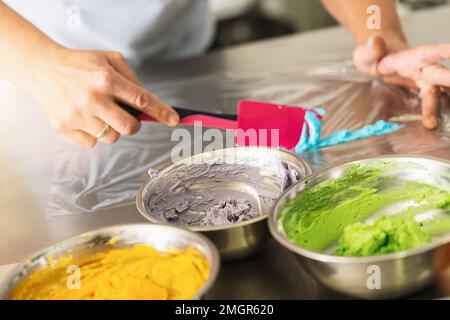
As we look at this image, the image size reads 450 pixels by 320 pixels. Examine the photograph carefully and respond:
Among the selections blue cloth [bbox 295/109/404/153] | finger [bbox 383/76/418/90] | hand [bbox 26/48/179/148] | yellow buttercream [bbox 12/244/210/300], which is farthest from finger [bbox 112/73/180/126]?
finger [bbox 383/76/418/90]

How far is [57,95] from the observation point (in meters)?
1.38

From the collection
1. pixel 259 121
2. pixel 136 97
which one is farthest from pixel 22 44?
pixel 259 121

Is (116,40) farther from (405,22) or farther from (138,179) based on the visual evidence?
(405,22)

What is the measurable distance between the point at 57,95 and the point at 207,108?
481 millimetres

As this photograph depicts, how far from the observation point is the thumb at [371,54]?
1.55 metres

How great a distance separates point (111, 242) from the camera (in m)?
0.98

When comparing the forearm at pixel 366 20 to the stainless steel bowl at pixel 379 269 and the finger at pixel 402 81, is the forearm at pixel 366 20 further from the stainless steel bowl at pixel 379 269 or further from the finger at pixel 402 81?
the stainless steel bowl at pixel 379 269

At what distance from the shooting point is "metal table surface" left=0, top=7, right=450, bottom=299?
3.22 feet

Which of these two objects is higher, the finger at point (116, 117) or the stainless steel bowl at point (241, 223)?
the finger at point (116, 117)

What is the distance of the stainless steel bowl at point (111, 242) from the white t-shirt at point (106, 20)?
1.01 m

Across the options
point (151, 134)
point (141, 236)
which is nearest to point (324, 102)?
point (151, 134)

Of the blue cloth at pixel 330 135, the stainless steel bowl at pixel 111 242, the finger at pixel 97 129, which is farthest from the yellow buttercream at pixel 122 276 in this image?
the blue cloth at pixel 330 135

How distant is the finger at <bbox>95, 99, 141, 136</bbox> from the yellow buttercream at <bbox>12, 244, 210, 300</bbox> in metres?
0.42
